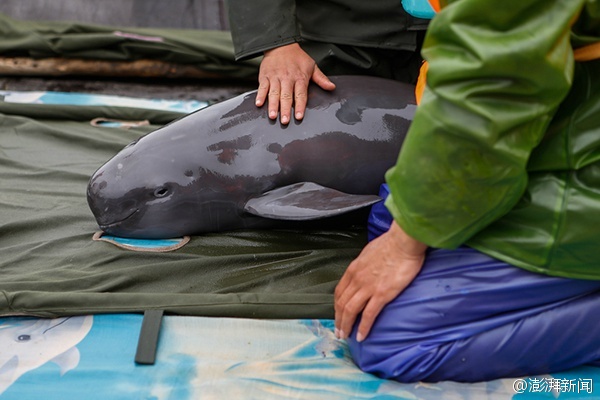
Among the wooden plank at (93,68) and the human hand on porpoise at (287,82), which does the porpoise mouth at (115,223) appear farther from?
the wooden plank at (93,68)

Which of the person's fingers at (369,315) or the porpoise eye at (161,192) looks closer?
the person's fingers at (369,315)

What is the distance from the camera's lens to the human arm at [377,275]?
220cm

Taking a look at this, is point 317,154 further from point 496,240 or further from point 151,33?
point 151,33

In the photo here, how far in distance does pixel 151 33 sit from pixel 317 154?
2.63 m

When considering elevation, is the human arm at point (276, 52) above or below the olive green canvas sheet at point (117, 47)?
above

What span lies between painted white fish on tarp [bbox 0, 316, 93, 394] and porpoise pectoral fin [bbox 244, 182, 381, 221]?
75 cm

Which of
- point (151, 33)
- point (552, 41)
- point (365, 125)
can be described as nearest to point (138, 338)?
point (365, 125)

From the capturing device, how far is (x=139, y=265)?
289cm

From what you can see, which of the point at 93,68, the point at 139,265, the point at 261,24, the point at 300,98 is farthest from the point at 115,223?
the point at 93,68

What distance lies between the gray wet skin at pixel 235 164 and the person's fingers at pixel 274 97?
4 centimetres

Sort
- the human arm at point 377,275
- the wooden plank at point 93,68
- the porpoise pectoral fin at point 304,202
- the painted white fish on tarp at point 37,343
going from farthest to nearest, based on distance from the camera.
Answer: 1. the wooden plank at point 93,68
2. the porpoise pectoral fin at point 304,202
3. the painted white fish on tarp at point 37,343
4. the human arm at point 377,275

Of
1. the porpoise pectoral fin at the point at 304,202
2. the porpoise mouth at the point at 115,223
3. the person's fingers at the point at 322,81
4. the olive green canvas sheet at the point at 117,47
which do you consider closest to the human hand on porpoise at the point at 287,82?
the person's fingers at the point at 322,81

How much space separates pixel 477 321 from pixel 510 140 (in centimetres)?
61

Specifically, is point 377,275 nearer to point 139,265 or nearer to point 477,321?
point 477,321
